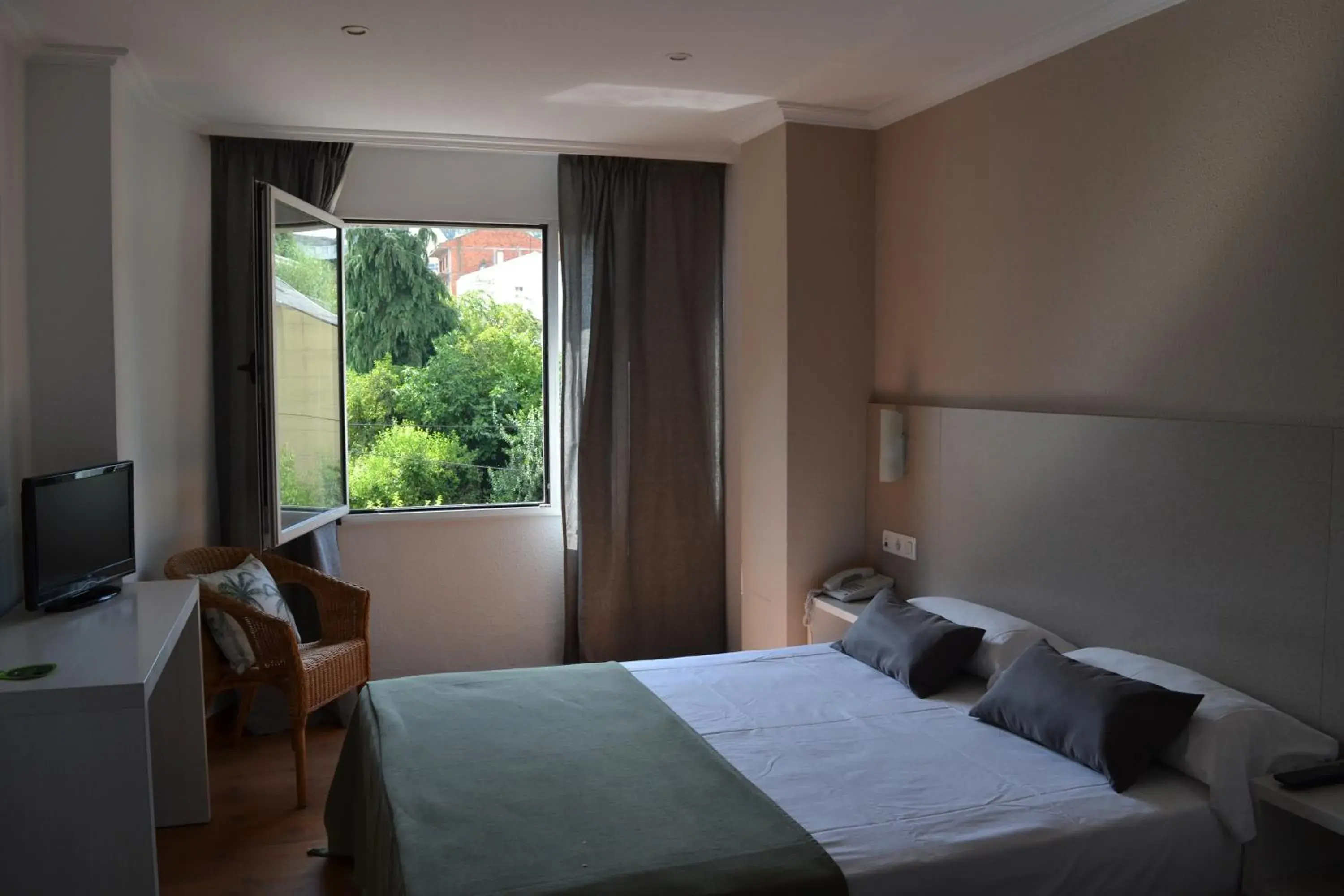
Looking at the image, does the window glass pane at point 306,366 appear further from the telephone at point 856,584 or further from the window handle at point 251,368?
the telephone at point 856,584

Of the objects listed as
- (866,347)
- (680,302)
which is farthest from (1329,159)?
(680,302)

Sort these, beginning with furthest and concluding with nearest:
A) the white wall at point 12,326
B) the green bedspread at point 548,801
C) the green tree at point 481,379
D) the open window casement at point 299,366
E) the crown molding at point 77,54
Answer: the green tree at point 481,379 < the open window casement at point 299,366 < the crown molding at point 77,54 < the white wall at point 12,326 < the green bedspread at point 548,801

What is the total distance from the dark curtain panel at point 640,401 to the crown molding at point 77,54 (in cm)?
194

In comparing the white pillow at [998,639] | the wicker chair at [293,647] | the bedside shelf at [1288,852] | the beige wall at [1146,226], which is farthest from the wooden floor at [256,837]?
the beige wall at [1146,226]

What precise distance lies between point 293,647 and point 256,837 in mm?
620

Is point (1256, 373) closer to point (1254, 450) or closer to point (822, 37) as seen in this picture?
point (1254, 450)

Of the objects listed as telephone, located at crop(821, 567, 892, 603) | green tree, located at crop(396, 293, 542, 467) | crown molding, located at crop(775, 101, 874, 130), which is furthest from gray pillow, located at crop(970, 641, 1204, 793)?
green tree, located at crop(396, 293, 542, 467)

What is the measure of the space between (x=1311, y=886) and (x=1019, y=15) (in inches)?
95.8

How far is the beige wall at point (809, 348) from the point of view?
419 centimetres

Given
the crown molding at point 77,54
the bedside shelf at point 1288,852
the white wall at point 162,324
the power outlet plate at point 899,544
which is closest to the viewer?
the bedside shelf at point 1288,852

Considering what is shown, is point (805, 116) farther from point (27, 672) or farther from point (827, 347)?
point (27, 672)

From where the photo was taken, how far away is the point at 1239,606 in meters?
2.64

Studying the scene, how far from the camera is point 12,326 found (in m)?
3.23

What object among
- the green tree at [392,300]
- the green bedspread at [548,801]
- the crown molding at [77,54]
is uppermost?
the crown molding at [77,54]
